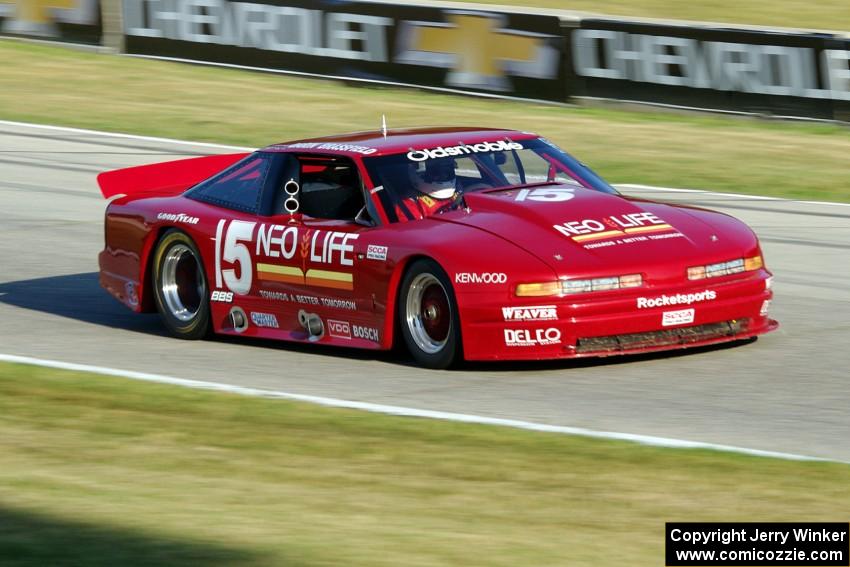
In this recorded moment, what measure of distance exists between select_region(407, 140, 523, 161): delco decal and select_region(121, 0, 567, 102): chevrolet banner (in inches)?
408

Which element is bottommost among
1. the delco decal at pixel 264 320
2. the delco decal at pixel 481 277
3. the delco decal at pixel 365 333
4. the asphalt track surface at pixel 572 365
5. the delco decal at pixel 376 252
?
the asphalt track surface at pixel 572 365

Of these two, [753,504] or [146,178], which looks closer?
[753,504]

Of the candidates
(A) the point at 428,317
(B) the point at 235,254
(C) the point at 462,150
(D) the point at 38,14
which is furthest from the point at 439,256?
(D) the point at 38,14

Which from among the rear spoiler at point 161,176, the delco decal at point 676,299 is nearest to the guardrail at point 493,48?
the rear spoiler at point 161,176

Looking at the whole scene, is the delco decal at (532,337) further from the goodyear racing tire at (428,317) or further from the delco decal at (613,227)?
the delco decal at (613,227)

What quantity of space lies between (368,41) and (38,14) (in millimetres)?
6324

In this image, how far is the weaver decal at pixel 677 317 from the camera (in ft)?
26.9

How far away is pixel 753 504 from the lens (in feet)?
18.1

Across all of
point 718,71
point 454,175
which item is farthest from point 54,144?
point 454,175

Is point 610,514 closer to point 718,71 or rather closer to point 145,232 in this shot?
point 145,232

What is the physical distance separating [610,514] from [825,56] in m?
13.2

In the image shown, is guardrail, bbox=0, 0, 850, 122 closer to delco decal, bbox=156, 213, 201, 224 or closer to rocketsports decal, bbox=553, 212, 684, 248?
rocketsports decal, bbox=553, 212, 684, 248

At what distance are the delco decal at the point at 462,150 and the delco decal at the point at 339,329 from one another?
102 centimetres

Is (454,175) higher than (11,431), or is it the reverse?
(454,175)
